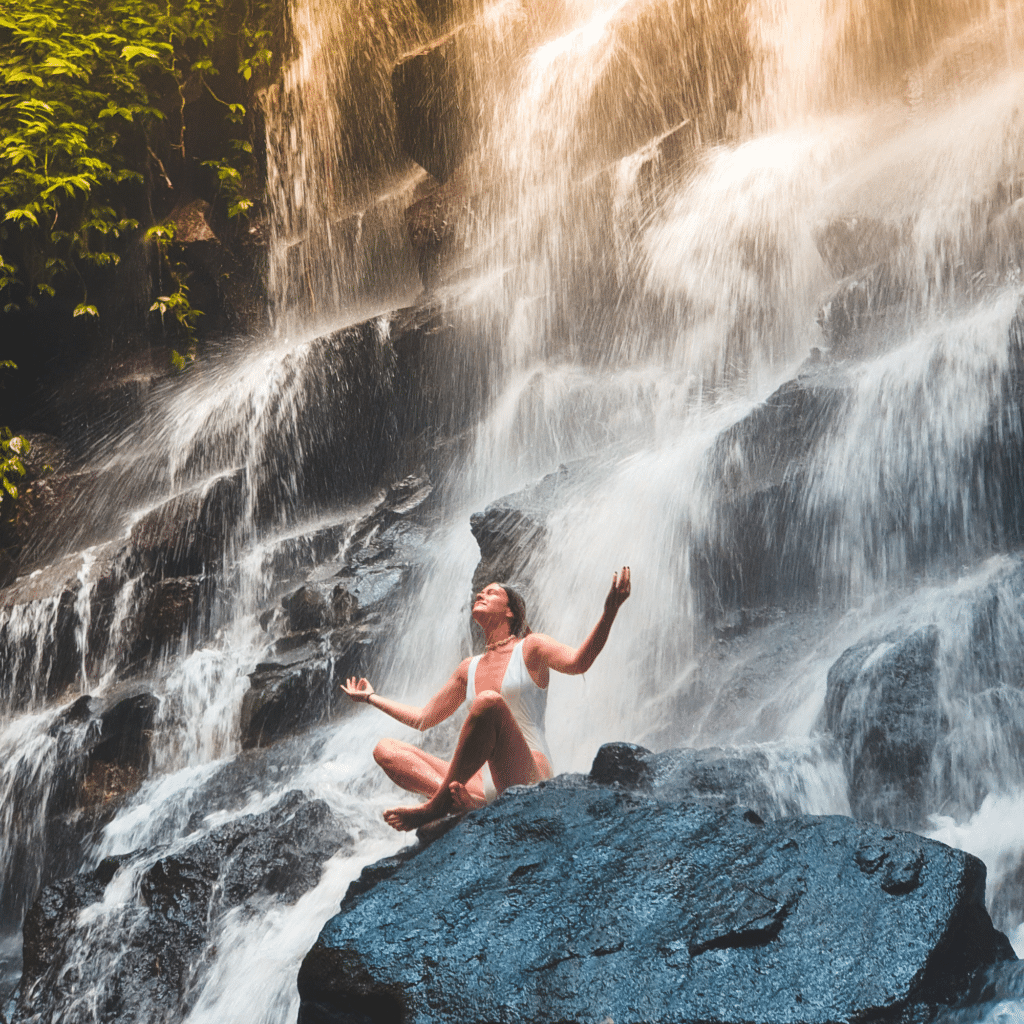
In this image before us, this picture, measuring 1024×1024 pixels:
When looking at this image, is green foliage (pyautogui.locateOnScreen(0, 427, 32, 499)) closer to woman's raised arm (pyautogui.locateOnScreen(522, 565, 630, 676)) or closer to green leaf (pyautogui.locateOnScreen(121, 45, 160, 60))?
green leaf (pyautogui.locateOnScreen(121, 45, 160, 60))

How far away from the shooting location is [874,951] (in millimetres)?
2488

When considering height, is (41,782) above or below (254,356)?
below

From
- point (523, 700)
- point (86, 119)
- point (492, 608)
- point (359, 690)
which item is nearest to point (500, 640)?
point (492, 608)

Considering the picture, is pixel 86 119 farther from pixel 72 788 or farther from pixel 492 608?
pixel 492 608

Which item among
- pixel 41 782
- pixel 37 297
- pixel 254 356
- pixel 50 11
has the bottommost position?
pixel 41 782

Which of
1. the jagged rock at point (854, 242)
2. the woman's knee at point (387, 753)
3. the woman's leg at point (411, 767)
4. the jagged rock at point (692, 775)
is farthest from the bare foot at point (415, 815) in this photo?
the jagged rock at point (854, 242)

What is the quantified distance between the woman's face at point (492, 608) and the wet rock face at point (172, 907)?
1.48 metres

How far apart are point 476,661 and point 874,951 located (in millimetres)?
2198

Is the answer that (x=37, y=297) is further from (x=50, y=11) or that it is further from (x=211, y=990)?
(x=211, y=990)

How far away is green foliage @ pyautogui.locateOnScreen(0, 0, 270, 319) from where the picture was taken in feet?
34.6

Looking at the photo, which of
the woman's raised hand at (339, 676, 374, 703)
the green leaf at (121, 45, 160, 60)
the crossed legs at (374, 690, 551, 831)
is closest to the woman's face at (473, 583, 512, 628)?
the crossed legs at (374, 690, 551, 831)

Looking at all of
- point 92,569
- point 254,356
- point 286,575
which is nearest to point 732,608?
point 286,575

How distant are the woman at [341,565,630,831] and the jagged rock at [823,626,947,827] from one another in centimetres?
147

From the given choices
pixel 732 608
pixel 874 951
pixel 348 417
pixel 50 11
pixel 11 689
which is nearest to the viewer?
pixel 874 951
